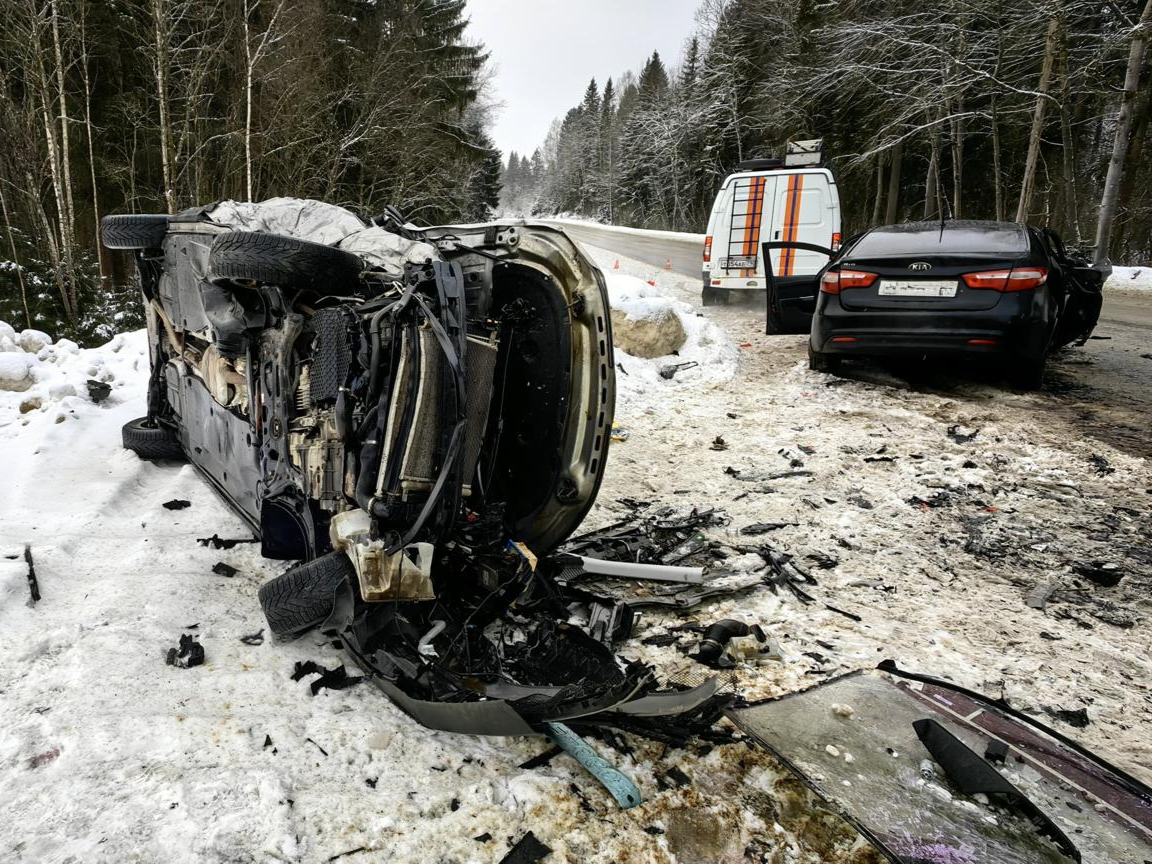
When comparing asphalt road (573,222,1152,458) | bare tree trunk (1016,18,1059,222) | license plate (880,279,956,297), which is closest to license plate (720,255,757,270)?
asphalt road (573,222,1152,458)

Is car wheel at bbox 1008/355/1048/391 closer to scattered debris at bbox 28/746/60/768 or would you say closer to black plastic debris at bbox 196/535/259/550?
black plastic debris at bbox 196/535/259/550

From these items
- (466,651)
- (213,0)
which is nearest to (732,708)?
(466,651)

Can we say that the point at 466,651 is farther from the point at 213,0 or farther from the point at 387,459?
the point at 213,0

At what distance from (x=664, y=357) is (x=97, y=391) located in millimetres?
5506

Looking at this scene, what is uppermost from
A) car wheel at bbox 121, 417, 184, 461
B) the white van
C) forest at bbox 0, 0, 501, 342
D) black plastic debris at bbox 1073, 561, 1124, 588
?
forest at bbox 0, 0, 501, 342

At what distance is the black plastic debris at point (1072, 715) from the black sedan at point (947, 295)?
12.4 ft

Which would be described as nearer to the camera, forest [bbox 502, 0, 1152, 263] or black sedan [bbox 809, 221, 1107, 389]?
black sedan [bbox 809, 221, 1107, 389]

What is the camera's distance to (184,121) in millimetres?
12641

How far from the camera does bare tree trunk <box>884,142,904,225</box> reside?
23.3 meters

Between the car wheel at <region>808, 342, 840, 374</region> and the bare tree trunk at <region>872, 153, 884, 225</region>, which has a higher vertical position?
the bare tree trunk at <region>872, 153, 884, 225</region>

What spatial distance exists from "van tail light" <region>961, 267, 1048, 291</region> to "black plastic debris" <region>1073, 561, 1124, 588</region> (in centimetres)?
276

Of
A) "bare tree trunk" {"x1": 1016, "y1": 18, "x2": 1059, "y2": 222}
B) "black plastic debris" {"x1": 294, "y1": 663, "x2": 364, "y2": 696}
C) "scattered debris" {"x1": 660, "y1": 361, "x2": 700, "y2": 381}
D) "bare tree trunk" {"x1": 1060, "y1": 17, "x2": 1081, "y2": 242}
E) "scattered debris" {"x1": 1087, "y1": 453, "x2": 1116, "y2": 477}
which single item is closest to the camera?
"black plastic debris" {"x1": 294, "y1": 663, "x2": 364, "y2": 696}

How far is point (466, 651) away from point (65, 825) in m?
1.13

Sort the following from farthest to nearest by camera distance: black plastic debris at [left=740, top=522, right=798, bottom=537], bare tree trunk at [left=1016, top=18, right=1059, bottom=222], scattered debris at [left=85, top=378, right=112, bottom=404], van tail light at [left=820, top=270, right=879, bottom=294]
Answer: bare tree trunk at [left=1016, top=18, right=1059, bottom=222], van tail light at [left=820, top=270, right=879, bottom=294], scattered debris at [left=85, top=378, right=112, bottom=404], black plastic debris at [left=740, top=522, right=798, bottom=537]
